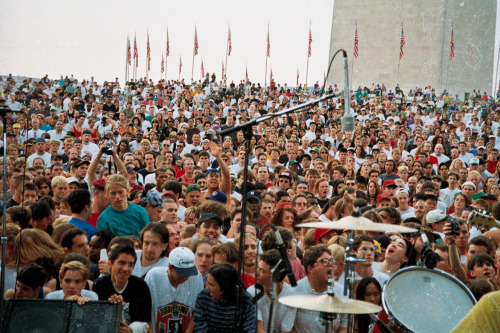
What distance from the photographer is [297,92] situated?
Result: 3491cm

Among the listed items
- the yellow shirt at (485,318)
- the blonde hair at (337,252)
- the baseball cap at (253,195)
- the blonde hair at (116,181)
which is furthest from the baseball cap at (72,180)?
the yellow shirt at (485,318)

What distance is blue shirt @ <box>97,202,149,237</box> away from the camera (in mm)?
7555

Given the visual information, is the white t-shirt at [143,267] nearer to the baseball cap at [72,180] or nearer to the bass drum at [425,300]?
the bass drum at [425,300]

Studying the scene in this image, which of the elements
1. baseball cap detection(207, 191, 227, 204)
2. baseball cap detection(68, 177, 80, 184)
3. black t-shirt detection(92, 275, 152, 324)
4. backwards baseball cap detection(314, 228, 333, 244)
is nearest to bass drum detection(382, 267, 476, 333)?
black t-shirt detection(92, 275, 152, 324)

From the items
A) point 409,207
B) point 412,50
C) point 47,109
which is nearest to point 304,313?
point 409,207

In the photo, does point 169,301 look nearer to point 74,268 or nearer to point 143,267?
point 143,267

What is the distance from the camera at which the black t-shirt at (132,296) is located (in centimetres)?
543

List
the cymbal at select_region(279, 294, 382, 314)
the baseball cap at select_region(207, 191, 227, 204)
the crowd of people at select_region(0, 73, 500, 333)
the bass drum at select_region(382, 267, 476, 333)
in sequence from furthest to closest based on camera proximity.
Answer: the baseball cap at select_region(207, 191, 227, 204) < the crowd of people at select_region(0, 73, 500, 333) < the bass drum at select_region(382, 267, 476, 333) < the cymbal at select_region(279, 294, 382, 314)

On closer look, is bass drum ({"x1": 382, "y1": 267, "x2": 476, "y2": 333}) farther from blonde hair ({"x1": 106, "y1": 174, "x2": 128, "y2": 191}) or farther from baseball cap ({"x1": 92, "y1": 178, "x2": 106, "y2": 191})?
baseball cap ({"x1": 92, "y1": 178, "x2": 106, "y2": 191})

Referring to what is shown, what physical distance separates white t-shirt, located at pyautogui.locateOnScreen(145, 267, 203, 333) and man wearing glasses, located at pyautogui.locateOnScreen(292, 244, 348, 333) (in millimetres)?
933

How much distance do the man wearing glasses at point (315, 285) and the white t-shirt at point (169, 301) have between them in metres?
0.93

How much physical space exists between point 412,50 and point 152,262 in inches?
1563

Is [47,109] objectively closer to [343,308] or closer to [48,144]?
[48,144]

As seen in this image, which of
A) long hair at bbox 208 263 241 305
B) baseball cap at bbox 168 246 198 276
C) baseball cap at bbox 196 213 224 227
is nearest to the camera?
long hair at bbox 208 263 241 305
